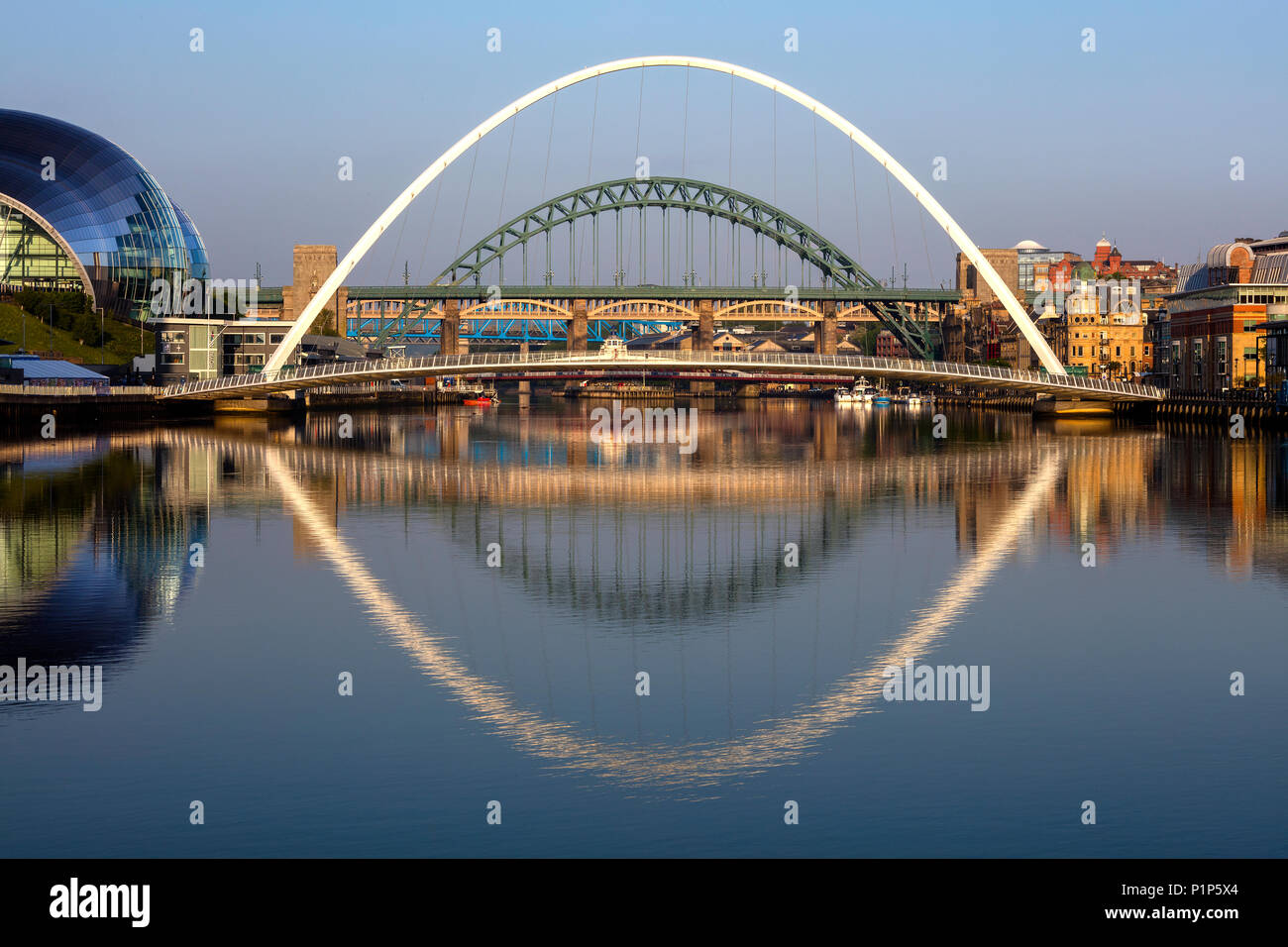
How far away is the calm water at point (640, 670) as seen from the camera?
634 inches

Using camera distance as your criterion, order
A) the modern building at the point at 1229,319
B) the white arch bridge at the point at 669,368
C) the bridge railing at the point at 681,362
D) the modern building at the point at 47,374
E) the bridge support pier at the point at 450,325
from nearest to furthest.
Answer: the modern building at the point at 47,374 < the white arch bridge at the point at 669,368 < the bridge railing at the point at 681,362 < the modern building at the point at 1229,319 < the bridge support pier at the point at 450,325

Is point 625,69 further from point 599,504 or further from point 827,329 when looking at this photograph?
point 827,329

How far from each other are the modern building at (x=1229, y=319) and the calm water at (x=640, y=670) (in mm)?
86112

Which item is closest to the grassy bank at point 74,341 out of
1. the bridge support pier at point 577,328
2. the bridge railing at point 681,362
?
the bridge railing at point 681,362

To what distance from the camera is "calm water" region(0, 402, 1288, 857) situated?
16.1m

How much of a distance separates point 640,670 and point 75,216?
109107 mm

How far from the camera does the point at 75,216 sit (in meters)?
121

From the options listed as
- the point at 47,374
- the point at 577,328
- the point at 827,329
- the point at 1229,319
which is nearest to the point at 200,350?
the point at 47,374

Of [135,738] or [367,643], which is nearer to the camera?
[135,738]

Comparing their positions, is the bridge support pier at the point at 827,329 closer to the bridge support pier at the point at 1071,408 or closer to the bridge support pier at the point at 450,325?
the bridge support pier at the point at 450,325
